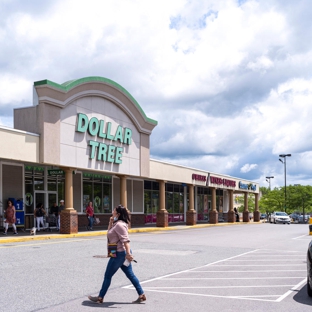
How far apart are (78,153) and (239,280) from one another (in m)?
16.5

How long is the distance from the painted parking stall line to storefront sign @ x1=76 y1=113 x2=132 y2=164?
13697 mm

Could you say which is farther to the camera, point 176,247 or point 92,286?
point 176,247

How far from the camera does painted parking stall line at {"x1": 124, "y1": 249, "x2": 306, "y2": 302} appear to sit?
30.9 feet

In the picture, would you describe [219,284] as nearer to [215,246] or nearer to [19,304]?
[19,304]

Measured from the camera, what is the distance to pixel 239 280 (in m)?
11.1

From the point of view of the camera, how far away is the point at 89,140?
2717 cm

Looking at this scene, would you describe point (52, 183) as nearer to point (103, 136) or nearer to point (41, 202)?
point (41, 202)

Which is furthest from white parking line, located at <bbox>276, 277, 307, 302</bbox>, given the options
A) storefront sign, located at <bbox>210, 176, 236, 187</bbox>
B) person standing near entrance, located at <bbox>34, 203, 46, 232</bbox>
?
storefront sign, located at <bbox>210, 176, 236, 187</bbox>


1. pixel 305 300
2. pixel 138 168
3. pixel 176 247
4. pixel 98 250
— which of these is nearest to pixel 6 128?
pixel 98 250

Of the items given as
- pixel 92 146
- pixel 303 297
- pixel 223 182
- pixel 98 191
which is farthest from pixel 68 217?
pixel 223 182

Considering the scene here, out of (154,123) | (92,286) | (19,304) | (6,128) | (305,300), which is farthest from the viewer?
(154,123)

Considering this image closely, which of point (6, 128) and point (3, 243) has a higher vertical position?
point (6, 128)

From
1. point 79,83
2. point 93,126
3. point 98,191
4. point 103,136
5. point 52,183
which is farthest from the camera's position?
point 98,191

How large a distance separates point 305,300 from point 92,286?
4.15 metres
